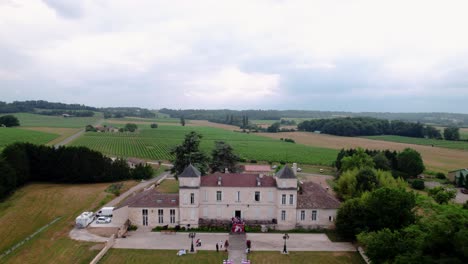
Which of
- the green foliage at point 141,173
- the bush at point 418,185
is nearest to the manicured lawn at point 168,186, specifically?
the green foliage at point 141,173

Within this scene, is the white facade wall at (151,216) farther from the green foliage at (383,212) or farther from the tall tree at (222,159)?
the green foliage at (383,212)

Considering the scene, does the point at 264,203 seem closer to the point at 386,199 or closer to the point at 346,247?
the point at 346,247

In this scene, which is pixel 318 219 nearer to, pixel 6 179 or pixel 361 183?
pixel 361 183

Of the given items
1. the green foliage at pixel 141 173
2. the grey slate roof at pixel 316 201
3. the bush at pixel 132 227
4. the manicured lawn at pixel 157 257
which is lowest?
the manicured lawn at pixel 157 257

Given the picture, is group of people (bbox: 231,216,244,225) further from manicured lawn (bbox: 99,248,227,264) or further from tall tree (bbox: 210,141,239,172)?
tall tree (bbox: 210,141,239,172)

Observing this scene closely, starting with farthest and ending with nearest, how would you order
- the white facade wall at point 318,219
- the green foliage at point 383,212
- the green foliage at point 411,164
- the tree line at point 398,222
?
1. the green foliage at point 411,164
2. the white facade wall at point 318,219
3. the green foliage at point 383,212
4. the tree line at point 398,222
